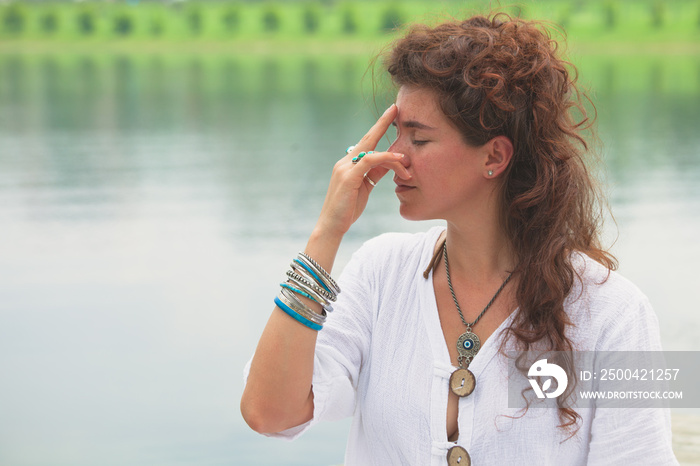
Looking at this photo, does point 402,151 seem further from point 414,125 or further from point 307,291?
point 307,291

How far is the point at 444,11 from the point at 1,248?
6.21 meters

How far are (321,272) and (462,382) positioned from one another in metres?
0.35

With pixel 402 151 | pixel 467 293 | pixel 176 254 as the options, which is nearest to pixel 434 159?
pixel 402 151

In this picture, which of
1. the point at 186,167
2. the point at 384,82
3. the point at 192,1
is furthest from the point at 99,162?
the point at 192,1

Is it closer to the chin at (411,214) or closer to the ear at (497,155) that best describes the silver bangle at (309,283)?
the chin at (411,214)

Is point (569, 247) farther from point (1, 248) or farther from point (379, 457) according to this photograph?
point (1, 248)

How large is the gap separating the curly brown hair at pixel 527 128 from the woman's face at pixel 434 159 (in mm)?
25

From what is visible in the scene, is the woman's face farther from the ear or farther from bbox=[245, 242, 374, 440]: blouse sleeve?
bbox=[245, 242, 374, 440]: blouse sleeve

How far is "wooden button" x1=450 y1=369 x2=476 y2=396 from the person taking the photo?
5.34 feet

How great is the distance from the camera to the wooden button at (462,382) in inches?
64.1

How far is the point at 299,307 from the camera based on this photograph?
5.43ft

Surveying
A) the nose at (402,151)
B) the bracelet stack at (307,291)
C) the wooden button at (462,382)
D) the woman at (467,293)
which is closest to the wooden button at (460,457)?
the woman at (467,293)

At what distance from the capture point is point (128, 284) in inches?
240

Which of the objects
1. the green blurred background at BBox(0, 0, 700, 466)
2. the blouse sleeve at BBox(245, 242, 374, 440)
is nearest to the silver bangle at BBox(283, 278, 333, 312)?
the blouse sleeve at BBox(245, 242, 374, 440)
